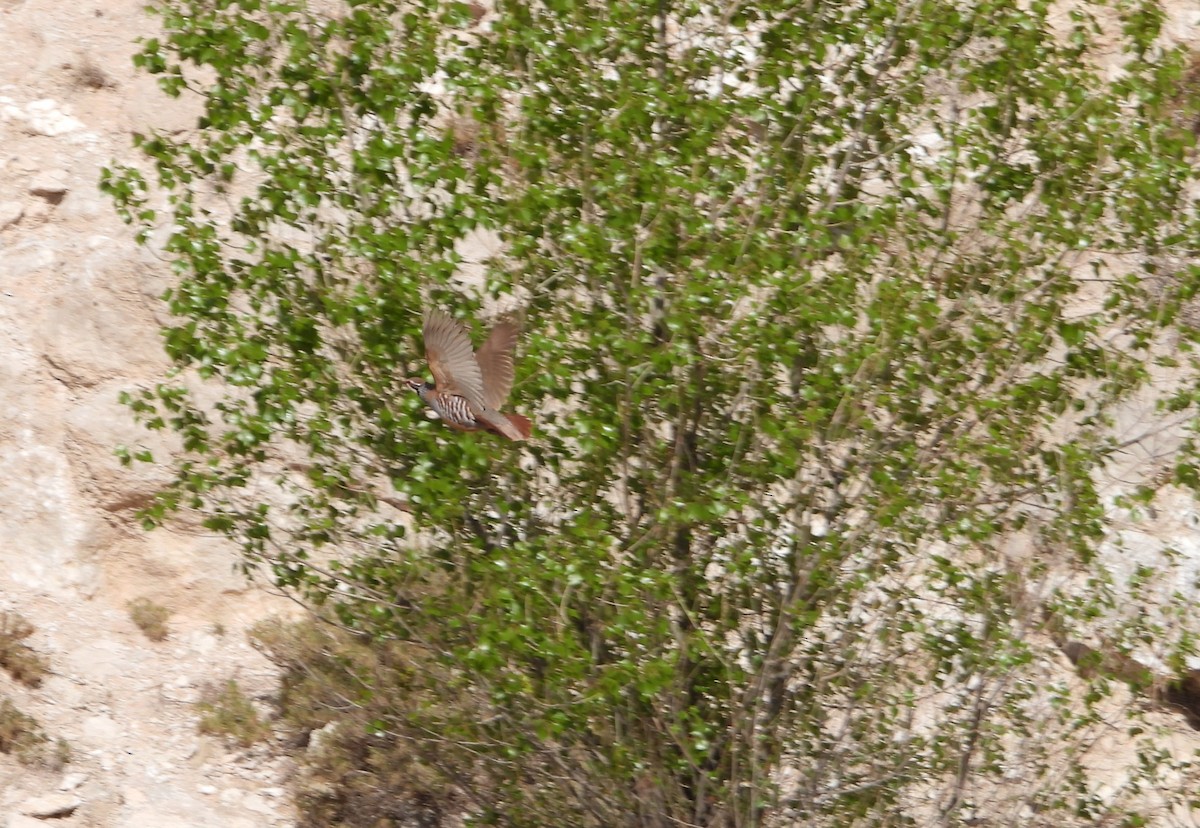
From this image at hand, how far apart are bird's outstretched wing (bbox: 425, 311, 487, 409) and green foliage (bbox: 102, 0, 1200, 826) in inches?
8.8

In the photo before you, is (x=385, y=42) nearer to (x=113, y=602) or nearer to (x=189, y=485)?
(x=189, y=485)

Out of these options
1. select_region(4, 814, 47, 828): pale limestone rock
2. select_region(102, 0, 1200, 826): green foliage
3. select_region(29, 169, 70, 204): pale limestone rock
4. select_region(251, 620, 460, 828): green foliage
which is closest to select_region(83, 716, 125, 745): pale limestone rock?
select_region(4, 814, 47, 828): pale limestone rock

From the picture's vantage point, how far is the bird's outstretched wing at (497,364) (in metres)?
7.30

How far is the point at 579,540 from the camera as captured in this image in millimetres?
7676

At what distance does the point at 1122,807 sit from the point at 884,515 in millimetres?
2871

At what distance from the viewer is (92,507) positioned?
40.4ft

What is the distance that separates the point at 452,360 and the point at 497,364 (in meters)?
0.21

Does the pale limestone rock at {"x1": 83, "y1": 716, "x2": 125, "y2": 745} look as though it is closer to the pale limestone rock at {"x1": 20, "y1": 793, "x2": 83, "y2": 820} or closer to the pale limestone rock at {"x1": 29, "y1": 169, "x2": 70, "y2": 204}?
the pale limestone rock at {"x1": 20, "y1": 793, "x2": 83, "y2": 820}

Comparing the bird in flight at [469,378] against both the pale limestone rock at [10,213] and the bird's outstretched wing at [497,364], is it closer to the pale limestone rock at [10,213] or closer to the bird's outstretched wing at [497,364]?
the bird's outstretched wing at [497,364]

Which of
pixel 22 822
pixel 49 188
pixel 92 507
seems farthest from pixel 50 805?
pixel 49 188

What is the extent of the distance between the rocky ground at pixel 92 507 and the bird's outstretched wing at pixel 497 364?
4552 millimetres

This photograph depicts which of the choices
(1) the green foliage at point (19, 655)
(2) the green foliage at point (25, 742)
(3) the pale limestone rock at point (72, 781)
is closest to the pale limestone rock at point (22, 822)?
(3) the pale limestone rock at point (72, 781)

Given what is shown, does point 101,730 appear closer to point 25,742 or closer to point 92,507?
point 25,742

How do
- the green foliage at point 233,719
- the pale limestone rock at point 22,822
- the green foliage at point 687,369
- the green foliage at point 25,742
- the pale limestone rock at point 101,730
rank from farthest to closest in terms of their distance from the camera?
the green foliage at point 233,719 → the pale limestone rock at point 101,730 → the green foliage at point 25,742 → the pale limestone rock at point 22,822 → the green foliage at point 687,369
